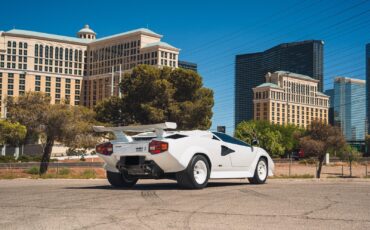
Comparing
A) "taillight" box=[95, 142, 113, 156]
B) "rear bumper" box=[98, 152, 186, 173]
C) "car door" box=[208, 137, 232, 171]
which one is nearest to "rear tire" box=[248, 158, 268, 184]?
"car door" box=[208, 137, 232, 171]

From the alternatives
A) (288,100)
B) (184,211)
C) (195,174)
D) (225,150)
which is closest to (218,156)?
(225,150)

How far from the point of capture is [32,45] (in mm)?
170500

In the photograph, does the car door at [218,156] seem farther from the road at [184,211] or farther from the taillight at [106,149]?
the taillight at [106,149]

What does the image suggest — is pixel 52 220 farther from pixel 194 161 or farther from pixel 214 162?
pixel 214 162

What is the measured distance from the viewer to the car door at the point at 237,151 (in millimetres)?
11991

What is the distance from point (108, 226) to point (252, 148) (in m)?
7.63

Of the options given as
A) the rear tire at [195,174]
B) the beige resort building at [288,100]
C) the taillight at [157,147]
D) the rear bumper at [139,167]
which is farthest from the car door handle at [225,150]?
the beige resort building at [288,100]

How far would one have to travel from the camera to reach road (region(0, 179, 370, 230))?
233 inches

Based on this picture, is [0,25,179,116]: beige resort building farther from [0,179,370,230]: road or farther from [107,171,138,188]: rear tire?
[0,179,370,230]: road

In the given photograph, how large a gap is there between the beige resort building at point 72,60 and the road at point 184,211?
Answer: 5735 inches

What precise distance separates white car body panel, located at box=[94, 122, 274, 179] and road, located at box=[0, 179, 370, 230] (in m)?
1.16

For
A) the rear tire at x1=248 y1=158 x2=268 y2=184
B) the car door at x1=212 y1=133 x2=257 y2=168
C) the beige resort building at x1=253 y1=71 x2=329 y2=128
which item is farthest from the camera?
the beige resort building at x1=253 y1=71 x2=329 y2=128

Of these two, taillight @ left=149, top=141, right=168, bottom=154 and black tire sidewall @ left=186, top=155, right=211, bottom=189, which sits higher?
taillight @ left=149, top=141, right=168, bottom=154

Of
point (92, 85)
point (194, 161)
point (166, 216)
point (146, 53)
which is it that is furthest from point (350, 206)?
point (92, 85)
